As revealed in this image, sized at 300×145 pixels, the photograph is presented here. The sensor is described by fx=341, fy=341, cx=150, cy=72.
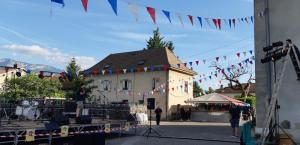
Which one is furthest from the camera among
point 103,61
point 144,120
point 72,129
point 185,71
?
point 103,61

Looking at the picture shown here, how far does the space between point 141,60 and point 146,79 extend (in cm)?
374

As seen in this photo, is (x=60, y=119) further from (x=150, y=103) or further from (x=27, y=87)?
(x=27, y=87)

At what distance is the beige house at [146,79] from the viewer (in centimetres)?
3822

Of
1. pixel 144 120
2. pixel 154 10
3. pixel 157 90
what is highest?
pixel 154 10

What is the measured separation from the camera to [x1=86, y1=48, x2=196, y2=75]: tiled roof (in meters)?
40.3

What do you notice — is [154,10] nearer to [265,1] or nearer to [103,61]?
[265,1]

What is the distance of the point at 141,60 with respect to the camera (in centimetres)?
4241

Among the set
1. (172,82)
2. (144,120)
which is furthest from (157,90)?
(144,120)

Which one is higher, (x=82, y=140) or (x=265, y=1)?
(x=265, y=1)

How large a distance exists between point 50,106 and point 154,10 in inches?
251

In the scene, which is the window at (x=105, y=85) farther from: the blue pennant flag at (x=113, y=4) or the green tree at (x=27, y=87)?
the blue pennant flag at (x=113, y=4)

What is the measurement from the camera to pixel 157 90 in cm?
3816

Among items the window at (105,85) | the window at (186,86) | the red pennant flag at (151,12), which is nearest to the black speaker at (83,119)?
the red pennant flag at (151,12)

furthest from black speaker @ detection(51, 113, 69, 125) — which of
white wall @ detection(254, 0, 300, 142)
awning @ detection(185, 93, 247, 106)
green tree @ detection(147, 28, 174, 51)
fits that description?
green tree @ detection(147, 28, 174, 51)
